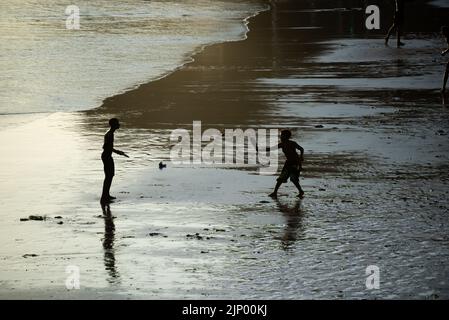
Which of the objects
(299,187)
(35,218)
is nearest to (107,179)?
(35,218)

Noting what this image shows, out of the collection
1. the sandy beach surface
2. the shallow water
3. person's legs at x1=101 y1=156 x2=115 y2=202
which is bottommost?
the shallow water

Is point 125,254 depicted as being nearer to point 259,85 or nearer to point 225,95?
point 225,95

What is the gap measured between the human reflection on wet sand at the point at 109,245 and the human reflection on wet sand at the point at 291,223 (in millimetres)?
2017

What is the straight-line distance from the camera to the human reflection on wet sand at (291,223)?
12.4 meters

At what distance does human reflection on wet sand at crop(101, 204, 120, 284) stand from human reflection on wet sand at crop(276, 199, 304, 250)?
2017 millimetres

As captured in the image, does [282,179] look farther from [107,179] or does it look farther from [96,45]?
[96,45]

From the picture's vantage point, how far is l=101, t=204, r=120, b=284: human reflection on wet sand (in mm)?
11172

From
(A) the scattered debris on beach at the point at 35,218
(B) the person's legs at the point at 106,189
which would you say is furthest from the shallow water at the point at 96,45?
(A) the scattered debris on beach at the point at 35,218

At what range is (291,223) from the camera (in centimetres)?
1327

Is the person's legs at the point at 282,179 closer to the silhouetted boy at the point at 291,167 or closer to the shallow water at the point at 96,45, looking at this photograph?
the silhouetted boy at the point at 291,167

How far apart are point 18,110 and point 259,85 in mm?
6398

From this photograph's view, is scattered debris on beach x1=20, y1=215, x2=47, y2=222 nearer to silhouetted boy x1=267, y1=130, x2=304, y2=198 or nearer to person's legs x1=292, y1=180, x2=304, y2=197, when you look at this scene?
silhouetted boy x1=267, y1=130, x2=304, y2=198

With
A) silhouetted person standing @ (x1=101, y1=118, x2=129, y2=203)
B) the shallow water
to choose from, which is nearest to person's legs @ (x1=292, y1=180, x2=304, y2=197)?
silhouetted person standing @ (x1=101, y1=118, x2=129, y2=203)

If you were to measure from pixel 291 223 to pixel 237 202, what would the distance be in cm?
150
